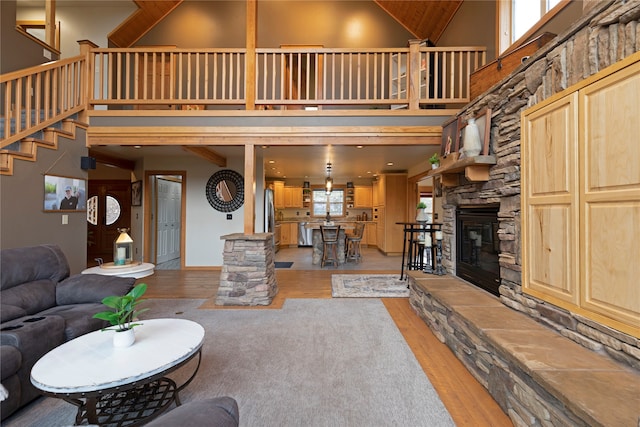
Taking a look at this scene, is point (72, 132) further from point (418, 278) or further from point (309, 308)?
point (418, 278)

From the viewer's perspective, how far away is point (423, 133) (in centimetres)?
413

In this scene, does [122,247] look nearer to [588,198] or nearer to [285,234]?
[588,198]

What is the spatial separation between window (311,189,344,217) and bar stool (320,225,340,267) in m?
3.60

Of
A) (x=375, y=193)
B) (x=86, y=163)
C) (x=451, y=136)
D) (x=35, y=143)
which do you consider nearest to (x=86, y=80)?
(x=86, y=163)

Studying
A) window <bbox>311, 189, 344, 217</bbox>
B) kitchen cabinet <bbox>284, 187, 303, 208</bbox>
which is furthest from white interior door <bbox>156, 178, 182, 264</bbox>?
window <bbox>311, 189, 344, 217</bbox>

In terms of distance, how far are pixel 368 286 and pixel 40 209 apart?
14.6ft

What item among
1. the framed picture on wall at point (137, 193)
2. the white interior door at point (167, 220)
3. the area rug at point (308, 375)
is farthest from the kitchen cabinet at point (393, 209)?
the framed picture on wall at point (137, 193)

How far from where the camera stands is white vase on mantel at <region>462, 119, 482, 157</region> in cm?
270

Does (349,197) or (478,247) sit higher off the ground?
(349,197)

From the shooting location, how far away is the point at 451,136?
3.64m

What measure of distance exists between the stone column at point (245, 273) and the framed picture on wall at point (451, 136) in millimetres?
2577

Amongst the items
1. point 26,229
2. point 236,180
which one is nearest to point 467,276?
point 236,180

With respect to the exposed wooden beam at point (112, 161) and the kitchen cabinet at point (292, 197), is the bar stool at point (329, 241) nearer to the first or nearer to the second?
the kitchen cabinet at point (292, 197)

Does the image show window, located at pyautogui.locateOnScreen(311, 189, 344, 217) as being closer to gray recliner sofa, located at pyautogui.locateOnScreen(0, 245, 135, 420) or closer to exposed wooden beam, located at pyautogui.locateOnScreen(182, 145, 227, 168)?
exposed wooden beam, located at pyautogui.locateOnScreen(182, 145, 227, 168)
